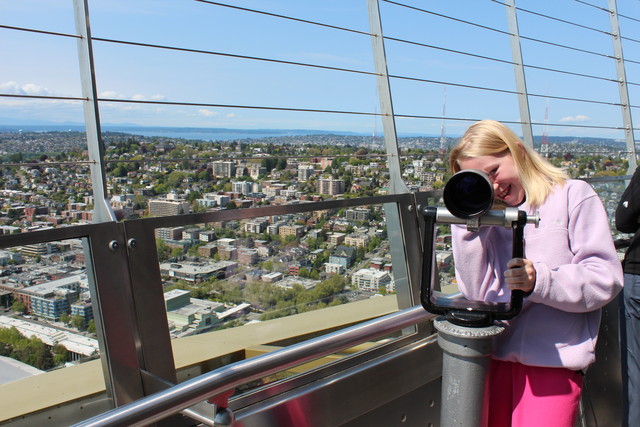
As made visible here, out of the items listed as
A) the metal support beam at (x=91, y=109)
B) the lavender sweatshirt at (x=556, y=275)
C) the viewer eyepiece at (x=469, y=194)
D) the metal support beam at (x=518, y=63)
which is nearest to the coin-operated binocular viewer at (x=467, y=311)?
the viewer eyepiece at (x=469, y=194)

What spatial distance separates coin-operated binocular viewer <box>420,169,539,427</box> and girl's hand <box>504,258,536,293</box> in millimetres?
21

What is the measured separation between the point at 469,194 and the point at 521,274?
20 centimetres

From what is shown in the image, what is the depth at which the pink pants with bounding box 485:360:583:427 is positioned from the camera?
1.34 meters

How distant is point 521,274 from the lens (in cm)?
122

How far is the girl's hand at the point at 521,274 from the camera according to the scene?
1.22 m

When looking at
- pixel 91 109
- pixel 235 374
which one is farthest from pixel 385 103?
pixel 235 374

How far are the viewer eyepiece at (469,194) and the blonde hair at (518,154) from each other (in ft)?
0.73

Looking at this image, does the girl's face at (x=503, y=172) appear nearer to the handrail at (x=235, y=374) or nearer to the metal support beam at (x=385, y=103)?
the handrail at (x=235, y=374)

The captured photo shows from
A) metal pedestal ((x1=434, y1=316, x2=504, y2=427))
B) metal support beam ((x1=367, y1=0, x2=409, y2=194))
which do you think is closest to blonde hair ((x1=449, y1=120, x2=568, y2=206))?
metal pedestal ((x1=434, y1=316, x2=504, y2=427))

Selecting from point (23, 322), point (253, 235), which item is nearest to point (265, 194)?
point (253, 235)

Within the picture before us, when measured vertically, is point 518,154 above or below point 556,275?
above

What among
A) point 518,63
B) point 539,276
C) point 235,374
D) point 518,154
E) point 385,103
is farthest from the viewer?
point 518,63

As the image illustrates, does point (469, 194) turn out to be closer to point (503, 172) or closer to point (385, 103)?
point (503, 172)

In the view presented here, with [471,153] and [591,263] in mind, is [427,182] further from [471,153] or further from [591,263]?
[591,263]
